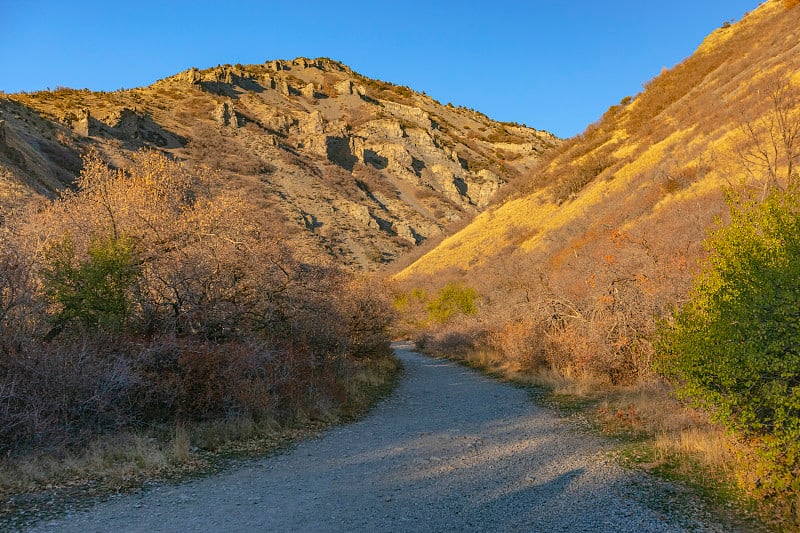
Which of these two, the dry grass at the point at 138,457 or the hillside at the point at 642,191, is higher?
the hillside at the point at 642,191

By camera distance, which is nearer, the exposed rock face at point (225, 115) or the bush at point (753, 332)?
the bush at point (753, 332)

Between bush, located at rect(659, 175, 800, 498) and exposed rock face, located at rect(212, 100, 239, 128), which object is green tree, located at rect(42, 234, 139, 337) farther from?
exposed rock face, located at rect(212, 100, 239, 128)

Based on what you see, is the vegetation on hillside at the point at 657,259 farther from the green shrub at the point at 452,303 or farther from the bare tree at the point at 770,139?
the green shrub at the point at 452,303

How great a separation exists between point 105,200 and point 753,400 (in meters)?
13.5

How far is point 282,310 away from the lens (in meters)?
12.4

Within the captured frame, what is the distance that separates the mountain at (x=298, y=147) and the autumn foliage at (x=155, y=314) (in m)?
13.5

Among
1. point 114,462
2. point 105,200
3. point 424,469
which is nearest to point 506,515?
point 424,469

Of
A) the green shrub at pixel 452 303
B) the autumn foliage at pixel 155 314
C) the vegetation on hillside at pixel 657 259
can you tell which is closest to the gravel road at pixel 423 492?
the vegetation on hillside at pixel 657 259

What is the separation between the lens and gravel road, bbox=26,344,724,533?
5.10 meters

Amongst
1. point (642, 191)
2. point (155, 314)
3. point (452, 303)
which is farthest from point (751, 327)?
point (642, 191)

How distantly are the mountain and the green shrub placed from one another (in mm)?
10325

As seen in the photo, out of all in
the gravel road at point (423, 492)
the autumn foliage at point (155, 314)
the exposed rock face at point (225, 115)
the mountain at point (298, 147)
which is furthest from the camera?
the exposed rock face at point (225, 115)

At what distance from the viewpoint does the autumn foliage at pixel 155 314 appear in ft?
25.5

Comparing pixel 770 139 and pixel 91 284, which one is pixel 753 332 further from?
pixel 770 139
